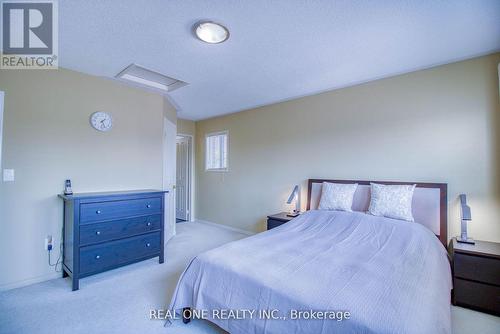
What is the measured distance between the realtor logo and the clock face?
65cm

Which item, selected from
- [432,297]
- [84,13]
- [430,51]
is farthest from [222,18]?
[432,297]

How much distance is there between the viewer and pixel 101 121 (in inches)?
117

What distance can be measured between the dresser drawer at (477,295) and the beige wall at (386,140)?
58 cm

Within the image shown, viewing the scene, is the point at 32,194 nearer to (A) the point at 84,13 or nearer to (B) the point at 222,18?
(A) the point at 84,13

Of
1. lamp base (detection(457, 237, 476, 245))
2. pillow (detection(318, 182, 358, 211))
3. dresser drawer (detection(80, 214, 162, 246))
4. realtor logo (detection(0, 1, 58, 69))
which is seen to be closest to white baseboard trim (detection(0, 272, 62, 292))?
dresser drawer (detection(80, 214, 162, 246))

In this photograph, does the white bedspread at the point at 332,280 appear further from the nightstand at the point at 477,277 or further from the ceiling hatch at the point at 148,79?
the ceiling hatch at the point at 148,79

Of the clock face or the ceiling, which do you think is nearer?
the ceiling

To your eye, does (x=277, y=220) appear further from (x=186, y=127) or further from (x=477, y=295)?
(x=186, y=127)

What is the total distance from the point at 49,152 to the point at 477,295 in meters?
4.47

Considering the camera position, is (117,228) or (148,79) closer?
(117,228)

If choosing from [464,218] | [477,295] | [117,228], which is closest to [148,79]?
[117,228]

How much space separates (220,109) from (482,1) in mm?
3591

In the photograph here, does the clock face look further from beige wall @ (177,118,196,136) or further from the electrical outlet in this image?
beige wall @ (177,118,196,136)

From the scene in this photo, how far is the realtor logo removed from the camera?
1.74 m
